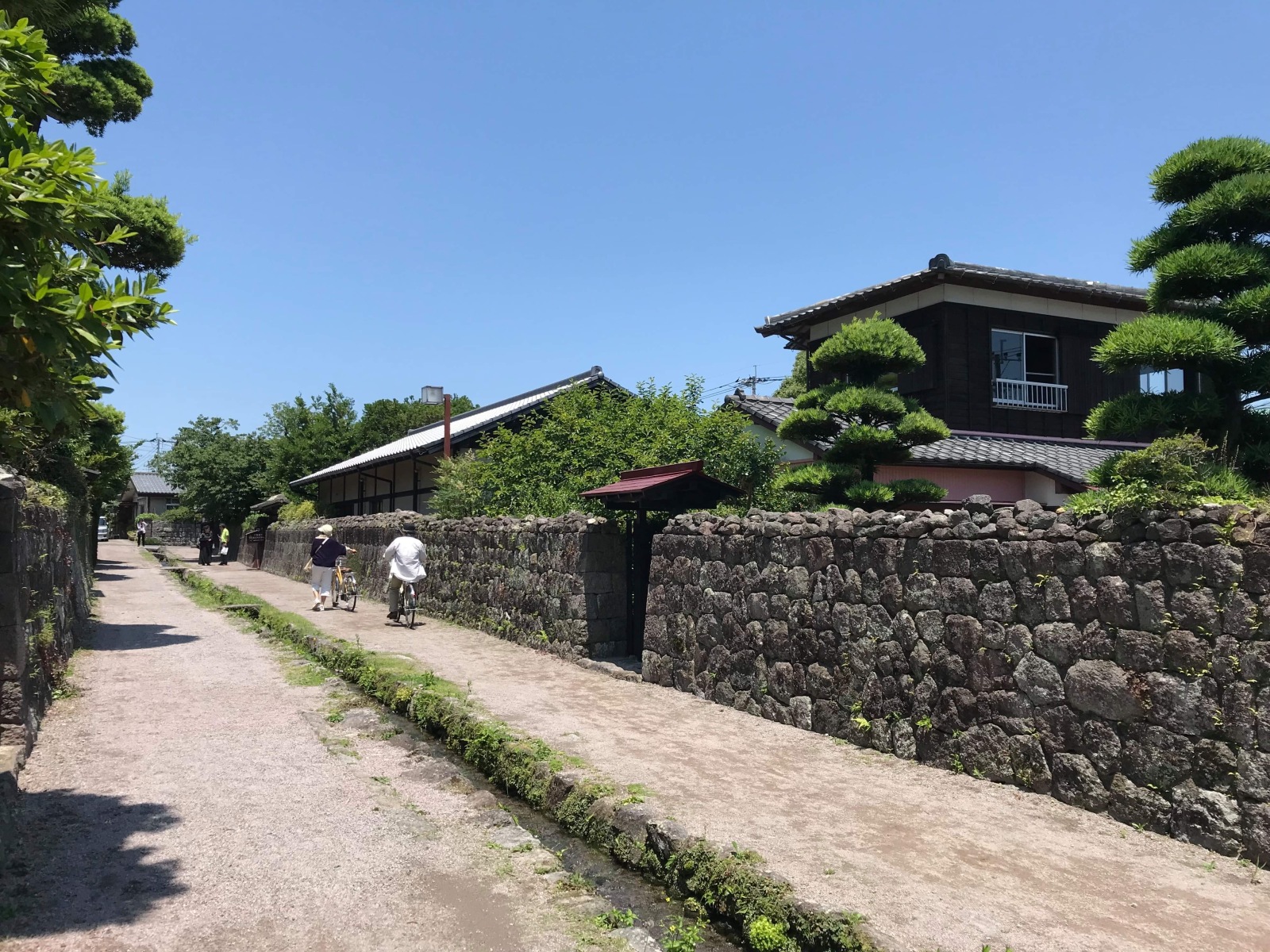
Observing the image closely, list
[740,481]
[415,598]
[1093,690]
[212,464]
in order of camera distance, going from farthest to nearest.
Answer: [212,464] → [415,598] → [740,481] → [1093,690]

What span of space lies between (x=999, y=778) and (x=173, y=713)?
7466 millimetres

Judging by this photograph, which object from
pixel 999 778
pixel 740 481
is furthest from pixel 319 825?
pixel 740 481

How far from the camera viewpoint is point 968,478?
1527cm

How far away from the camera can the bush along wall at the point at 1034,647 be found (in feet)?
15.6

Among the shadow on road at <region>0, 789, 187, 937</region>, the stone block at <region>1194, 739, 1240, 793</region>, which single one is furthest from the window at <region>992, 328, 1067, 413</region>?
the shadow on road at <region>0, 789, 187, 937</region>

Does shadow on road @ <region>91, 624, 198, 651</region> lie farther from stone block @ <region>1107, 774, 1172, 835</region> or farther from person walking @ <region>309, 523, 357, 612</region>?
stone block @ <region>1107, 774, 1172, 835</region>

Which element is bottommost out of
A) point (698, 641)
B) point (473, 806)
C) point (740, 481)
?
point (473, 806)

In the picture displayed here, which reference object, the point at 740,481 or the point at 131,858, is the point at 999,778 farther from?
the point at 740,481

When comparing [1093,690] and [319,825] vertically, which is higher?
[1093,690]

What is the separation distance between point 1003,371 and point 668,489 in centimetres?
900

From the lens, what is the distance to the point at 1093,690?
213 inches

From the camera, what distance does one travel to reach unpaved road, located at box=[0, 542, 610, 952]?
406 centimetres

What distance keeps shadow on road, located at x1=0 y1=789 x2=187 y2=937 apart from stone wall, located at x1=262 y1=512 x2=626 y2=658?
619cm

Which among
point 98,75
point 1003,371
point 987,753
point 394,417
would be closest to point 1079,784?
point 987,753
